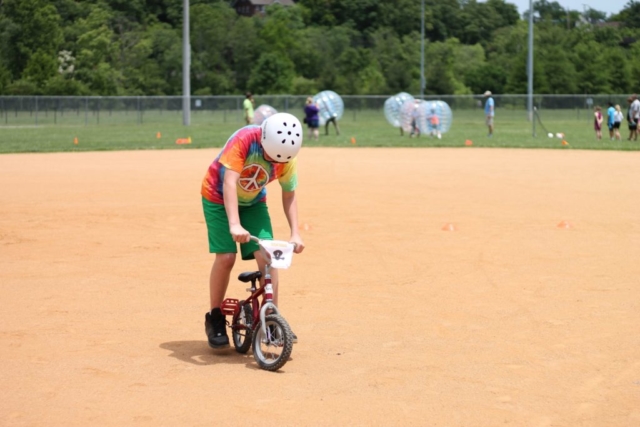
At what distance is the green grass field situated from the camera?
1435 inches

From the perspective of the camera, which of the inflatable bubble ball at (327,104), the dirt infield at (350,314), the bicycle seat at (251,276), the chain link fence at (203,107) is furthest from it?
the chain link fence at (203,107)

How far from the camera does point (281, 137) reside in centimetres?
712

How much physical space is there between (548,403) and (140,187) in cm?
1500

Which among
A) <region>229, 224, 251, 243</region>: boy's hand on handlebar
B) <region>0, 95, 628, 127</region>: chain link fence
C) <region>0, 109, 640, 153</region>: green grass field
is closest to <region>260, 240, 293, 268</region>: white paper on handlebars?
<region>229, 224, 251, 243</region>: boy's hand on handlebar

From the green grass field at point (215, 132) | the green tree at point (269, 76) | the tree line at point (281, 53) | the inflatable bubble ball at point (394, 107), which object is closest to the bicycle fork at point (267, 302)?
the green grass field at point (215, 132)

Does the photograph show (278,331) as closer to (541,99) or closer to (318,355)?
(318,355)

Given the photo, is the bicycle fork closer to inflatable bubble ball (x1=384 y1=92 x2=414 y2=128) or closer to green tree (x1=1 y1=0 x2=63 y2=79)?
inflatable bubble ball (x1=384 y1=92 x2=414 y2=128)

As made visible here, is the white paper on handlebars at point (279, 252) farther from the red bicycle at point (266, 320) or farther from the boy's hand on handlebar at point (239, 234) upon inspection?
the boy's hand on handlebar at point (239, 234)

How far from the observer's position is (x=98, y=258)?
39.9ft

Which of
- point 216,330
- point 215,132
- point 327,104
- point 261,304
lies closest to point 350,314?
point 216,330

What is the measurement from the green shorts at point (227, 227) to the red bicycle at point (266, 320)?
219 mm

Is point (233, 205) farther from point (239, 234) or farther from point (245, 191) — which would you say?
point (245, 191)

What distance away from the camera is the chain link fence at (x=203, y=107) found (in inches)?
2222

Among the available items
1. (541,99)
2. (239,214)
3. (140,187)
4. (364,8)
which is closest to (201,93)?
(541,99)
